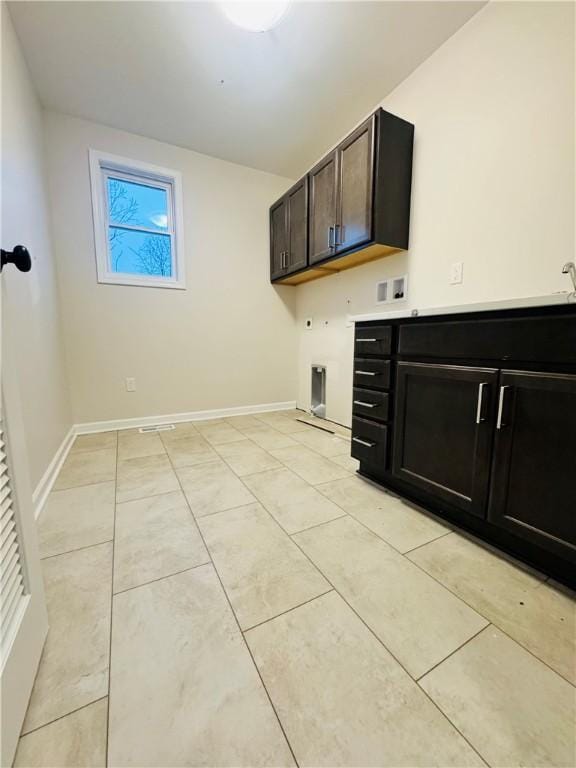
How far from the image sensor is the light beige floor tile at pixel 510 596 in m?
0.78

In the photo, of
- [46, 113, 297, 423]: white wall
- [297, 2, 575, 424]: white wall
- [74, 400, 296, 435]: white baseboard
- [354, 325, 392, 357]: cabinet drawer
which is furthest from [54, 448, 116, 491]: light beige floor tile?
[297, 2, 575, 424]: white wall

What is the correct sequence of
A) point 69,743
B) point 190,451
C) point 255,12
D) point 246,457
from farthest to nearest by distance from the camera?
point 190,451, point 246,457, point 255,12, point 69,743

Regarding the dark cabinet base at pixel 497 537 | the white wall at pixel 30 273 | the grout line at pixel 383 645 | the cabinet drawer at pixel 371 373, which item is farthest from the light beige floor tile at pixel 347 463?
the white wall at pixel 30 273

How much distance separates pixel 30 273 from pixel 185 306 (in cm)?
123

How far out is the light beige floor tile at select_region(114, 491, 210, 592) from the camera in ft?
3.44

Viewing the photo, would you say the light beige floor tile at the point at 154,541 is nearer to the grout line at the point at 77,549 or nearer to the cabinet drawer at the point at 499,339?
the grout line at the point at 77,549

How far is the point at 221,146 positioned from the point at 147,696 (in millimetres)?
3421

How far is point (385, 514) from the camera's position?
137 cm

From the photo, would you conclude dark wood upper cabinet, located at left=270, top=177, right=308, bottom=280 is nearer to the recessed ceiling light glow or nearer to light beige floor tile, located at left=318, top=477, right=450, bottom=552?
the recessed ceiling light glow

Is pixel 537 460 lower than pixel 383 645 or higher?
higher

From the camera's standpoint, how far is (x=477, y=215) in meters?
1.62

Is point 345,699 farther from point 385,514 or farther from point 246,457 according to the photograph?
point 246,457

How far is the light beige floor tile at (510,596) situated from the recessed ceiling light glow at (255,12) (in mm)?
2515

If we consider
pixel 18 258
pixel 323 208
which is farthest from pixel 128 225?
pixel 18 258
